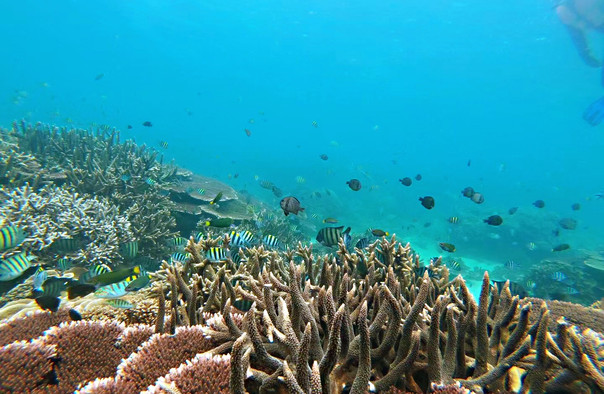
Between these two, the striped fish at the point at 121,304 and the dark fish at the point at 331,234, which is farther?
the dark fish at the point at 331,234

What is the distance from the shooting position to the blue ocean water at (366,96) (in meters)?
31.7

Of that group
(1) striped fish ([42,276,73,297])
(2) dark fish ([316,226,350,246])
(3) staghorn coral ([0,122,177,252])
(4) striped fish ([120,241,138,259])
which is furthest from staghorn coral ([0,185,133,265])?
(2) dark fish ([316,226,350,246])

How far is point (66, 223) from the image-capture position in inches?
244

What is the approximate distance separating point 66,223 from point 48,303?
11.5 feet

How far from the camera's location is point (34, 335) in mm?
3039

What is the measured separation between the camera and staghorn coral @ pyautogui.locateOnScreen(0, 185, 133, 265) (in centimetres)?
578

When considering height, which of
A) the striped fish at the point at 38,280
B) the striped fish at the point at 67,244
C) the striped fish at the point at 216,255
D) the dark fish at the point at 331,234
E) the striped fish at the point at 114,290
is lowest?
the striped fish at the point at 38,280

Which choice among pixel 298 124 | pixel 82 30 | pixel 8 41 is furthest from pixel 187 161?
pixel 8 41

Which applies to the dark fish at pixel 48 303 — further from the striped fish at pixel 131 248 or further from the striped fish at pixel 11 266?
the striped fish at pixel 131 248

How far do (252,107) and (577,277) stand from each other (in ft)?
413

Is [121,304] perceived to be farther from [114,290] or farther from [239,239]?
[239,239]

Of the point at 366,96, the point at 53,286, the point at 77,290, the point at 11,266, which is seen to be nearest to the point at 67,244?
the point at 11,266

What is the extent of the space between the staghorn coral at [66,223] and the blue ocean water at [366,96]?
49.2 ft

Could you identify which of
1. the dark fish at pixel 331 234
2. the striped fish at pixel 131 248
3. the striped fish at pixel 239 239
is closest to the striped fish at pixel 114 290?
the striped fish at pixel 239 239
